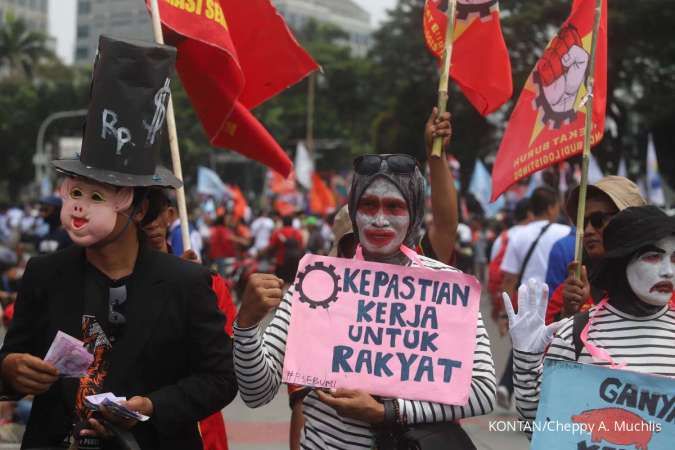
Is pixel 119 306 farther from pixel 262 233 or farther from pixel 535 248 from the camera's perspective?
pixel 262 233

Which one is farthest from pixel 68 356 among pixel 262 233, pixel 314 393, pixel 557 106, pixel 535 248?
pixel 262 233

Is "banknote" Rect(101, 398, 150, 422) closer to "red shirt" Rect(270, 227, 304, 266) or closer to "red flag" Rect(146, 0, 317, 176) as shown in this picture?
"red flag" Rect(146, 0, 317, 176)


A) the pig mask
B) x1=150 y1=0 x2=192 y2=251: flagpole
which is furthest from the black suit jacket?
x1=150 y1=0 x2=192 y2=251: flagpole

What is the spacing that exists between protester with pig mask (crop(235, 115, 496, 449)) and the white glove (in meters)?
0.12

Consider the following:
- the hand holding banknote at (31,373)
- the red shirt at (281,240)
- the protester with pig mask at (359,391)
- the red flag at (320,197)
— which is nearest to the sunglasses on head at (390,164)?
the protester with pig mask at (359,391)

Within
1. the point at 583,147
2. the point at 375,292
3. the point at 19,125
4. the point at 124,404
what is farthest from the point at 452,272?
the point at 19,125

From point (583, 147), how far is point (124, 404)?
259cm

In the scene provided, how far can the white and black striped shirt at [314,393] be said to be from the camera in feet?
11.9

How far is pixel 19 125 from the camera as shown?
220ft

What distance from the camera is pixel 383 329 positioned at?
3734 mm

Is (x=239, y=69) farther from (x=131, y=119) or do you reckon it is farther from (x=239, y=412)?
(x=239, y=412)

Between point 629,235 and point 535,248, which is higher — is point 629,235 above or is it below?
above

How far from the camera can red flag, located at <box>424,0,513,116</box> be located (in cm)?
575

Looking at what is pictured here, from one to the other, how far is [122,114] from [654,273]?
1739 millimetres
